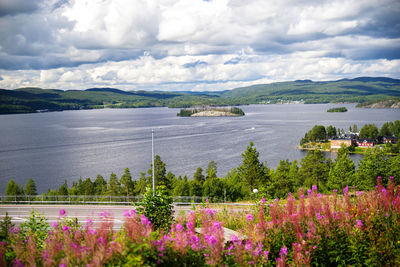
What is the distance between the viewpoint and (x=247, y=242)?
4.32m

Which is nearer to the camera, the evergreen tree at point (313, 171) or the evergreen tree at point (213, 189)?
the evergreen tree at point (213, 189)

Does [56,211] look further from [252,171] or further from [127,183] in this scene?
[127,183]

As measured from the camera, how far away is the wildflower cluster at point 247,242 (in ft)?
11.8

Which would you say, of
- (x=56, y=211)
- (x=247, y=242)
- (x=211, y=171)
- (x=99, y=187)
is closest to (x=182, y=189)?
(x=211, y=171)

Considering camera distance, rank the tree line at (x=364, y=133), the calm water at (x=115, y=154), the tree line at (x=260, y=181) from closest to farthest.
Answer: the tree line at (x=260, y=181) < the calm water at (x=115, y=154) < the tree line at (x=364, y=133)

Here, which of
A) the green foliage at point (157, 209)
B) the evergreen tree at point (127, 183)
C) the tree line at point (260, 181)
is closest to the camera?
the green foliage at point (157, 209)

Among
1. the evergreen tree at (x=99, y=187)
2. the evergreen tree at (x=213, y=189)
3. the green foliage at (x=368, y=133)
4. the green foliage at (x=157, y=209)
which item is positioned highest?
the green foliage at (x=157, y=209)

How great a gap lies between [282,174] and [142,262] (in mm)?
36561

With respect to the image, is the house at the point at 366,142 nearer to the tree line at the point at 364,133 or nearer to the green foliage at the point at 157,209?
the tree line at the point at 364,133

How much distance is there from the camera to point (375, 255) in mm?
4504

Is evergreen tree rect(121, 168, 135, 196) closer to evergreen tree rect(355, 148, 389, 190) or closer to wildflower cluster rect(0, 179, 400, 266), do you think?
evergreen tree rect(355, 148, 389, 190)

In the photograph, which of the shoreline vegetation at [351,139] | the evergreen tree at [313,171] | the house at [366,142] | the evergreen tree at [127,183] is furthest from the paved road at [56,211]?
the house at [366,142]

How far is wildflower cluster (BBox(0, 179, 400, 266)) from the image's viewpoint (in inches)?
142

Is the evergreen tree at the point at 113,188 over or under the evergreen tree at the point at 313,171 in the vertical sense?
under
